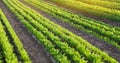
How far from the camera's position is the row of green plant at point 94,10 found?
3592 centimetres

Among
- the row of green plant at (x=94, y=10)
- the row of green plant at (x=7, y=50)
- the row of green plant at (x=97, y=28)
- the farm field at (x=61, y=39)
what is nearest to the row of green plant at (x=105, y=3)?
the row of green plant at (x=94, y=10)

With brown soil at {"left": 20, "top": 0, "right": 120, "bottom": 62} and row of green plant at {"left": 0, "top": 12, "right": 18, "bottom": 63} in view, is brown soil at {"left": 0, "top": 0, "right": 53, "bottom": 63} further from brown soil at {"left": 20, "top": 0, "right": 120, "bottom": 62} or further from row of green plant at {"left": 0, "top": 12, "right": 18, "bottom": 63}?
brown soil at {"left": 20, "top": 0, "right": 120, "bottom": 62}

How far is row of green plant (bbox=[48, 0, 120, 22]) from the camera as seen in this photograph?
35922mm

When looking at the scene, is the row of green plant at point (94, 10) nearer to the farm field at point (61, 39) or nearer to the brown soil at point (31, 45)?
the farm field at point (61, 39)

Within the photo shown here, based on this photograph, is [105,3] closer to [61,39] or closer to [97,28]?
[97,28]

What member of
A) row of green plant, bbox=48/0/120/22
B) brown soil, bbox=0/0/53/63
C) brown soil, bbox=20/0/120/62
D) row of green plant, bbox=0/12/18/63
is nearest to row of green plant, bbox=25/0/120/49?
brown soil, bbox=20/0/120/62

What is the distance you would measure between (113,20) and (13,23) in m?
12.3

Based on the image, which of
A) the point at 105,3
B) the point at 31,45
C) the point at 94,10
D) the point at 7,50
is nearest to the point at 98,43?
the point at 31,45

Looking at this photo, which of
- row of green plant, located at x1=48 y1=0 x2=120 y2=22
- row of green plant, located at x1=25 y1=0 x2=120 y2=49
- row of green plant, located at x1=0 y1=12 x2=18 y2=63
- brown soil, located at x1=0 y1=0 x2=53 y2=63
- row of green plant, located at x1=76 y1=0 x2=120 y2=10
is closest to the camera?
row of green plant, located at x1=0 y1=12 x2=18 y2=63

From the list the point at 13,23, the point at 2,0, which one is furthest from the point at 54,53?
the point at 2,0

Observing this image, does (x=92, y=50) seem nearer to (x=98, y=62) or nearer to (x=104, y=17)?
(x=98, y=62)

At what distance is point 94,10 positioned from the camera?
39.9 m

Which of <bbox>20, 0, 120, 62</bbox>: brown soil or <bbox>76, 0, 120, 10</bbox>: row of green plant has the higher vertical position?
<bbox>20, 0, 120, 62</bbox>: brown soil

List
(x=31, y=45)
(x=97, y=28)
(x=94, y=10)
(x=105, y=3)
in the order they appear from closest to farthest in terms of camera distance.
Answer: (x=31, y=45), (x=97, y=28), (x=94, y=10), (x=105, y=3)
